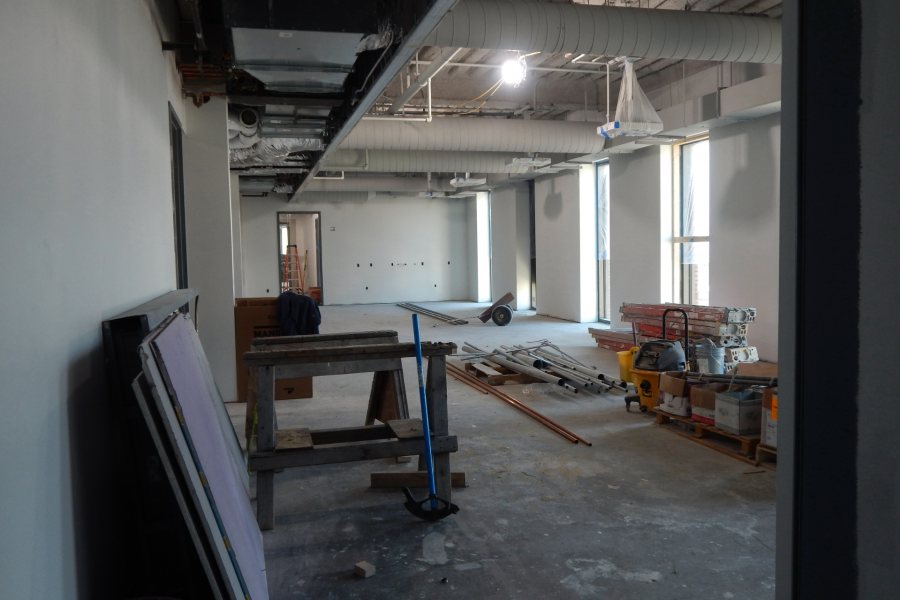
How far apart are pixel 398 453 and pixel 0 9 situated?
2.56 m

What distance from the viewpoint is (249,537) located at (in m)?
2.41

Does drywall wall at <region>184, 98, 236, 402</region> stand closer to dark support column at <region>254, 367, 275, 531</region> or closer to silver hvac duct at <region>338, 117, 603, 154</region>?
silver hvac duct at <region>338, 117, 603, 154</region>

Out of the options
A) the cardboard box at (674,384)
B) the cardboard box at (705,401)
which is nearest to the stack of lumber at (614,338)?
the cardboard box at (674,384)

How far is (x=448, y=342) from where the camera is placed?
11.7ft

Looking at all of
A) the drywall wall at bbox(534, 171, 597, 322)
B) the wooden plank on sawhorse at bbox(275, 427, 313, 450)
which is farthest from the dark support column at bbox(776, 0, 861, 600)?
the drywall wall at bbox(534, 171, 597, 322)

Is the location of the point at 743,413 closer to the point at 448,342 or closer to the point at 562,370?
the point at 448,342

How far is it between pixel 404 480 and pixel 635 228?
22.8 ft

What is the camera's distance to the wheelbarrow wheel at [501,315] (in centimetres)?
1130

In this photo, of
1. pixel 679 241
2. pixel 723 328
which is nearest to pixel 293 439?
pixel 723 328

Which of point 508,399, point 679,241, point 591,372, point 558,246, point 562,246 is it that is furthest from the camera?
point 558,246

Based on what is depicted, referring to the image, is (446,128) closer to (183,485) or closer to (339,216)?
(183,485)

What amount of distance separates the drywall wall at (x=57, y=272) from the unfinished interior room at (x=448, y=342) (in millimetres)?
13

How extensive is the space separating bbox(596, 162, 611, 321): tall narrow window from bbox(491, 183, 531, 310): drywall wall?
271 centimetres

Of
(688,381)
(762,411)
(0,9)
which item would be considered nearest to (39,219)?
(0,9)
